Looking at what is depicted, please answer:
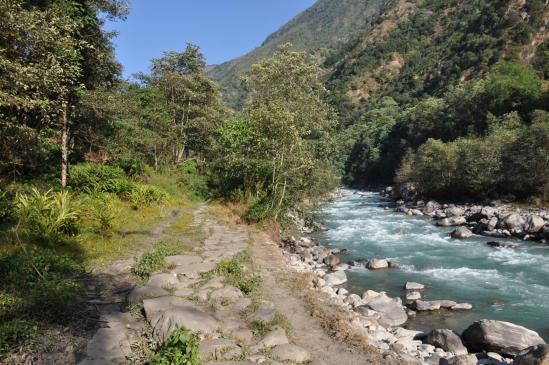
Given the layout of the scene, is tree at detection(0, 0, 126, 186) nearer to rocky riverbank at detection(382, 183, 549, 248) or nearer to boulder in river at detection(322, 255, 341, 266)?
boulder in river at detection(322, 255, 341, 266)

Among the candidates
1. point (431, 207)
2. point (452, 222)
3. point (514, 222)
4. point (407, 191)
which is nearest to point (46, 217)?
point (514, 222)

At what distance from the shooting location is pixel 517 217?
23.9 metres

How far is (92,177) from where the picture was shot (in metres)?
14.8

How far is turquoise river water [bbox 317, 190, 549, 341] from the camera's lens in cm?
1101

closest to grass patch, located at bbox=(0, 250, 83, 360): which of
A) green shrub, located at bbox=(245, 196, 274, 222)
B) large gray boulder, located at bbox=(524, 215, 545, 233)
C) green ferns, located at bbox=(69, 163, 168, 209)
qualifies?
green ferns, located at bbox=(69, 163, 168, 209)

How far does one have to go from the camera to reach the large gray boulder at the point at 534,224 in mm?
22005

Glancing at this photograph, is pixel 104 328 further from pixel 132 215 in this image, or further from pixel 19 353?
pixel 132 215

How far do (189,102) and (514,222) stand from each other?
2144cm

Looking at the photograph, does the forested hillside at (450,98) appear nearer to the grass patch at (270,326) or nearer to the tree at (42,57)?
the tree at (42,57)

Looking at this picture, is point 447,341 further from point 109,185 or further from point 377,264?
point 109,185

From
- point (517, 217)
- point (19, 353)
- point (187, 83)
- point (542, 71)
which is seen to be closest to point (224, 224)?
point (19, 353)

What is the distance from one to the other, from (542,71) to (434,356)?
2361 inches

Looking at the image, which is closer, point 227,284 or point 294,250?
point 227,284

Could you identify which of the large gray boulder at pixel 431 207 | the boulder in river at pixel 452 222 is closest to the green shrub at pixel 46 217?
the boulder in river at pixel 452 222
